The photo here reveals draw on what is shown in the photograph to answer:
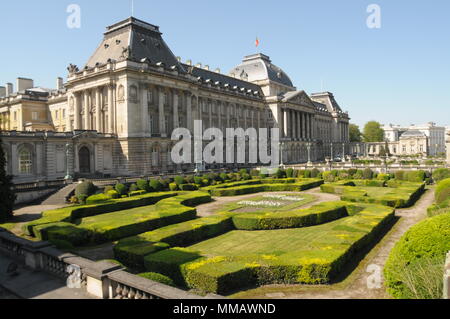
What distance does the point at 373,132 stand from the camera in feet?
516

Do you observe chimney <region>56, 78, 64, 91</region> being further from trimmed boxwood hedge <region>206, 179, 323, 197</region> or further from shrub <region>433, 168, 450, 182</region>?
shrub <region>433, 168, 450, 182</region>

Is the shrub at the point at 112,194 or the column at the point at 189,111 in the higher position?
the column at the point at 189,111

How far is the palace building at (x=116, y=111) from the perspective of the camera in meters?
41.8

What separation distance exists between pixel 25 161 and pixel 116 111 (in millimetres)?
13697

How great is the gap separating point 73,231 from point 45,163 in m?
26.9

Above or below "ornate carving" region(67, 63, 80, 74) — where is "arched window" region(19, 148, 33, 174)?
below

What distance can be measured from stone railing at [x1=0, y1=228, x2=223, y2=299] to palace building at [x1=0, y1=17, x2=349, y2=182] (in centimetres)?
2692

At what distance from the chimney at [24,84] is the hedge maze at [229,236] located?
50.9m

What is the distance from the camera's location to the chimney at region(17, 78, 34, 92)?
6712 centimetres

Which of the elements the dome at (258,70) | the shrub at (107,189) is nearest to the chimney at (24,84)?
the shrub at (107,189)

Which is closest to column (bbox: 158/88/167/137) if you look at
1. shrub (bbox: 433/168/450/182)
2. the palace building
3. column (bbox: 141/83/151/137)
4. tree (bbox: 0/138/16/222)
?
the palace building

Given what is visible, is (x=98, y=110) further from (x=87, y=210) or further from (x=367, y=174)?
(x=367, y=174)

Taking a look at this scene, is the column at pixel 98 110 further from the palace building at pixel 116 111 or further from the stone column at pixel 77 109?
the stone column at pixel 77 109

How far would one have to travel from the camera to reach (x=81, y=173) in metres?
44.2
